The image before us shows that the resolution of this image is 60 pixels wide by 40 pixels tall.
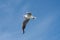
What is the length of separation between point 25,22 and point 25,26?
0.49 m

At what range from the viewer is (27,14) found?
51.8 m

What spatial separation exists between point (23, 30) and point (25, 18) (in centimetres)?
155

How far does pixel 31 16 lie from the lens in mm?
51625

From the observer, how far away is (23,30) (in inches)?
2071

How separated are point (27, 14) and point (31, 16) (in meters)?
0.56

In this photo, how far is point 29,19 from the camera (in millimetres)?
51656

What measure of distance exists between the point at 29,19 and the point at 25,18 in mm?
758

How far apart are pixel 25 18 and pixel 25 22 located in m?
0.60

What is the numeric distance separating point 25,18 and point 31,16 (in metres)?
0.98

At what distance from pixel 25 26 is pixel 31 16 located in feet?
4.78

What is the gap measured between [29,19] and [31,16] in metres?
0.44

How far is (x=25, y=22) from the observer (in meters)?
51.9

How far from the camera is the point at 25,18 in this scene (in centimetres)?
5222

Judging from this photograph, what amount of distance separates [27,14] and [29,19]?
2.17 ft
